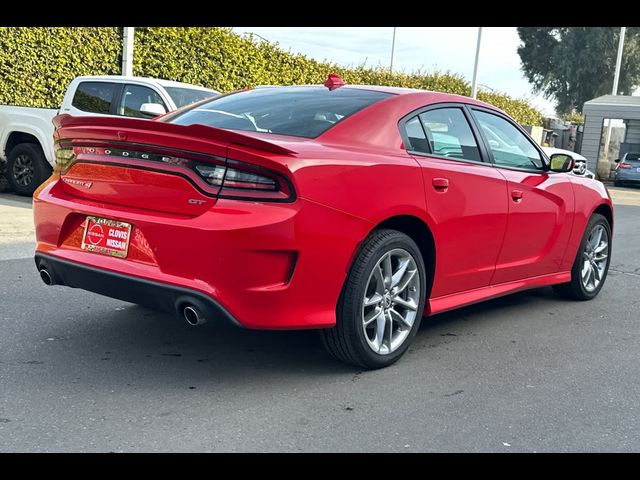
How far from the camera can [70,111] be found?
1096 cm

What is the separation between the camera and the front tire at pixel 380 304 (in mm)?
4051

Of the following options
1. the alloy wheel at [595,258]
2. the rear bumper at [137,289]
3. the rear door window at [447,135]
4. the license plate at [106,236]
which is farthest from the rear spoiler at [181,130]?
the alloy wheel at [595,258]

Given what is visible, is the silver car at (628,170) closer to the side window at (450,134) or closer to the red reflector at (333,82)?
the side window at (450,134)

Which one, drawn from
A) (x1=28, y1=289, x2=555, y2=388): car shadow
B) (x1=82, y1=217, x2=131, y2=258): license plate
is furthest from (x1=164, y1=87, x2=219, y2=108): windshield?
(x1=82, y1=217, x2=131, y2=258): license plate

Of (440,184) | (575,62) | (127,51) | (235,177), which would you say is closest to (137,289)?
(235,177)

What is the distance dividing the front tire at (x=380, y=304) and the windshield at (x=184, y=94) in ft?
21.9

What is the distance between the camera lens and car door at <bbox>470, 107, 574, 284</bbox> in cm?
523

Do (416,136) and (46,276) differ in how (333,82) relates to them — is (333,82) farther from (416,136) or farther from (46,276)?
(46,276)

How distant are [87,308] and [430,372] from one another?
2.35 metres

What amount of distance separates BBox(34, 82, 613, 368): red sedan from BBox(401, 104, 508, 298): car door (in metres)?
0.01

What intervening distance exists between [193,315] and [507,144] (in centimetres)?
276

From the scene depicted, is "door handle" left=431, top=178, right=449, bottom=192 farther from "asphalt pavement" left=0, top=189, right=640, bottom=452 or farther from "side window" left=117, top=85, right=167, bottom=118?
"side window" left=117, top=85, right=167, bottom=118
